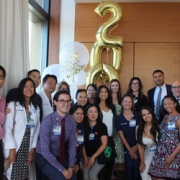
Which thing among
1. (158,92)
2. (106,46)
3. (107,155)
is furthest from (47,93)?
(106,46)

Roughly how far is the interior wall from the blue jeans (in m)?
2.95

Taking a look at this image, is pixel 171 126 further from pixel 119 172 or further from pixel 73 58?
pixel 73 58

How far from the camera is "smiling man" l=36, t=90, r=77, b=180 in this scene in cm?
227

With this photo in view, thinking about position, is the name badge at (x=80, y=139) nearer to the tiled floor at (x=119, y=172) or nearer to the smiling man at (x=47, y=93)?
the smiling man at (x=47, y=93)

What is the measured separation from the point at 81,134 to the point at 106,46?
2.38 m

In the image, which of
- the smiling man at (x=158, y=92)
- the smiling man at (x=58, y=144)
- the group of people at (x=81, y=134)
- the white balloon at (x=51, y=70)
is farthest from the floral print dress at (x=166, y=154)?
the white balloon at (x=51, y=70)

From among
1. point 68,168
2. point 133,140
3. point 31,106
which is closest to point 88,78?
point 133,140

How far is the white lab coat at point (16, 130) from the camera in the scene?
2.32 m

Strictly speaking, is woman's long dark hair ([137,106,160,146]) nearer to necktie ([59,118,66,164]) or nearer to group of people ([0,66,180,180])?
group of people ([0,66,180,180])

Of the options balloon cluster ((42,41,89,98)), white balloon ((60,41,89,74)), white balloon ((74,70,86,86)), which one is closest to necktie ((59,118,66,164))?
balloon cluster ((42,41,89,98))

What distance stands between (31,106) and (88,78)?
2121 millimetres

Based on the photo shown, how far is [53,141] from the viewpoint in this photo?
7.68ft

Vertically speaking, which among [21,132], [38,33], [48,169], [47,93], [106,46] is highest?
[38,33]

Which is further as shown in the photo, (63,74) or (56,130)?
(63,74)
